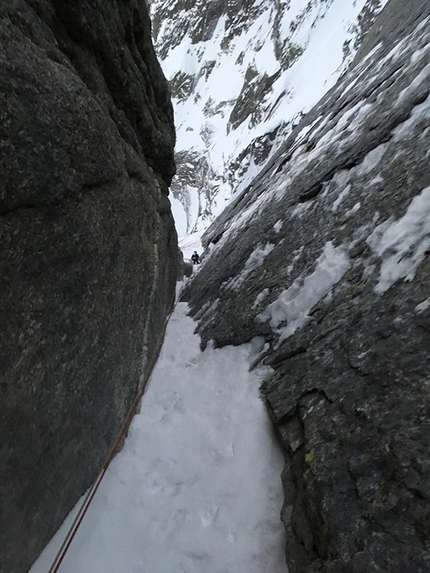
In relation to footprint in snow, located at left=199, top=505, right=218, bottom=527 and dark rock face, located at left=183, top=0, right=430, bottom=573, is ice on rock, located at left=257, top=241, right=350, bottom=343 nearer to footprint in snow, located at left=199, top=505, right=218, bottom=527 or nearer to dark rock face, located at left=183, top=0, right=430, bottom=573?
dark rock face, located at left=183, top=0, right=430, bottom=573

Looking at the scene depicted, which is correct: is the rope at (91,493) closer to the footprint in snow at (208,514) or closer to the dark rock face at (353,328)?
the footprint in snow at (208,514)

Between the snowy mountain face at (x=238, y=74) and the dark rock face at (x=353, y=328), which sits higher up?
the snowy mountain face at (x=238, y=74)

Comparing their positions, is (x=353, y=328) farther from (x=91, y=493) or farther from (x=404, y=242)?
(x=91, y=493)

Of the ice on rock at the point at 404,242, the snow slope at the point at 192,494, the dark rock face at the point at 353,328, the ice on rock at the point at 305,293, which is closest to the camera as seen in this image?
the dark rock face at the point at 353,328

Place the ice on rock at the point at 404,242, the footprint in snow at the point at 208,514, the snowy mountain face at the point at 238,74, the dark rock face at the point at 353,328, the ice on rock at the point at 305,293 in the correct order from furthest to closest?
the snowy mountain face at the point at 238,74 < the ice on rock at the point at 305,293 < the ice on rock at the point at 404,242 < the footprint in snow at the point at 208,514 < the dark rock face at the point at 353,328

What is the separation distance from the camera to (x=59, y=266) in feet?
10.3

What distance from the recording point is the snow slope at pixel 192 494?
121 inches

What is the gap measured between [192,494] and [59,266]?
3002mm

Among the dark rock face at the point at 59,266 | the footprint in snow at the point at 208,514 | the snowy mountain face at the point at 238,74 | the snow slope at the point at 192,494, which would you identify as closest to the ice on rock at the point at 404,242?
the snow slope at the point at 192,494

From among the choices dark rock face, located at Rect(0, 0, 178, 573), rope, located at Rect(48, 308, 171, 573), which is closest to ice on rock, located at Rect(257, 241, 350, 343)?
dark rock face, located at Rect(0, 0, 178, 573)

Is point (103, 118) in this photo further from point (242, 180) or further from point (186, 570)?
point (242, 180)

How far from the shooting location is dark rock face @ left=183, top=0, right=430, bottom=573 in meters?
2.48

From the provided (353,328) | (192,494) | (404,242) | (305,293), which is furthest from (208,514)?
(404,242)

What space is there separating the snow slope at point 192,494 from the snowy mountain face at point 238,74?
118 feet
